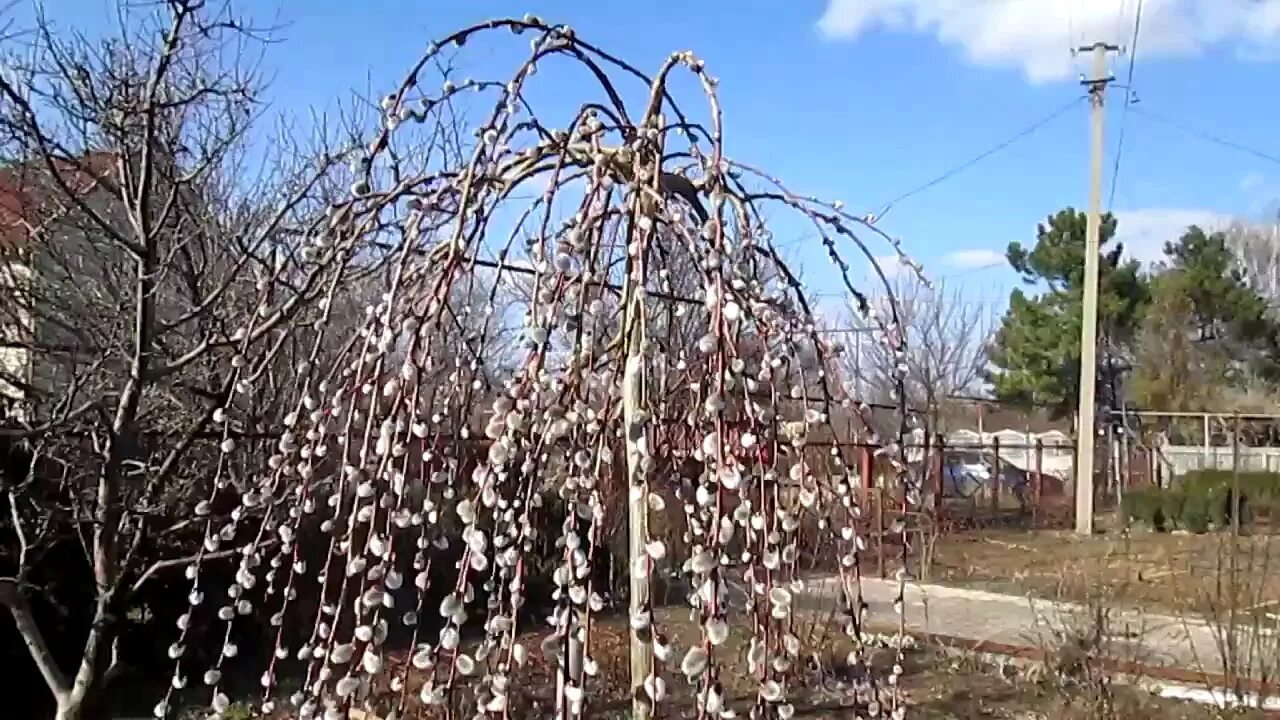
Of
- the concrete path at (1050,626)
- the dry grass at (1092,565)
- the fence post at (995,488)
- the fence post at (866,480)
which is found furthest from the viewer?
the fence post at (995,488)

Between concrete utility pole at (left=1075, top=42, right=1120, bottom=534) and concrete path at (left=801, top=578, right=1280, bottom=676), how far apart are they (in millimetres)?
4894

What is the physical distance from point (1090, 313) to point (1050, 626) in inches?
333

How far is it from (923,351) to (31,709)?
55.9ft

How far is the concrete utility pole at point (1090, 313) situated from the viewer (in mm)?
12359

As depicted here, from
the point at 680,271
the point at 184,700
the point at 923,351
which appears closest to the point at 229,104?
the point at 680,271

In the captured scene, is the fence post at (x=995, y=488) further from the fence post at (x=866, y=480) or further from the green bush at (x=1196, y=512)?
the fence post at (x=866, y=480)

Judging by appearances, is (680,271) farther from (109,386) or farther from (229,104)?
(109,386)

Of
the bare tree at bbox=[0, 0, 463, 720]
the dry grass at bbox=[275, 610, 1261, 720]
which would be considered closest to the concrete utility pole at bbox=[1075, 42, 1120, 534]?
the dry grass at bbox=[275, 610, 1261, 720]

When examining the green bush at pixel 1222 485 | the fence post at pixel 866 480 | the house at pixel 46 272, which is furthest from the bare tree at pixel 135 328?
the green bush at pixel 1222 485

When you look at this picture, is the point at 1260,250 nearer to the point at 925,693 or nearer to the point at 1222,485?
the point at 1222,485

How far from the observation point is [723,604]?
42.1 inches

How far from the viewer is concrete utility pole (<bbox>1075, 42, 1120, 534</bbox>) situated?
40.5 ft

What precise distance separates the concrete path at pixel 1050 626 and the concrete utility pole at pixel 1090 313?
4894 mm

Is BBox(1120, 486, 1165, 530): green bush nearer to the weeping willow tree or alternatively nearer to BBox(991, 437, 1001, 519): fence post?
BBox(991, 437, 1001, 519): fence post
